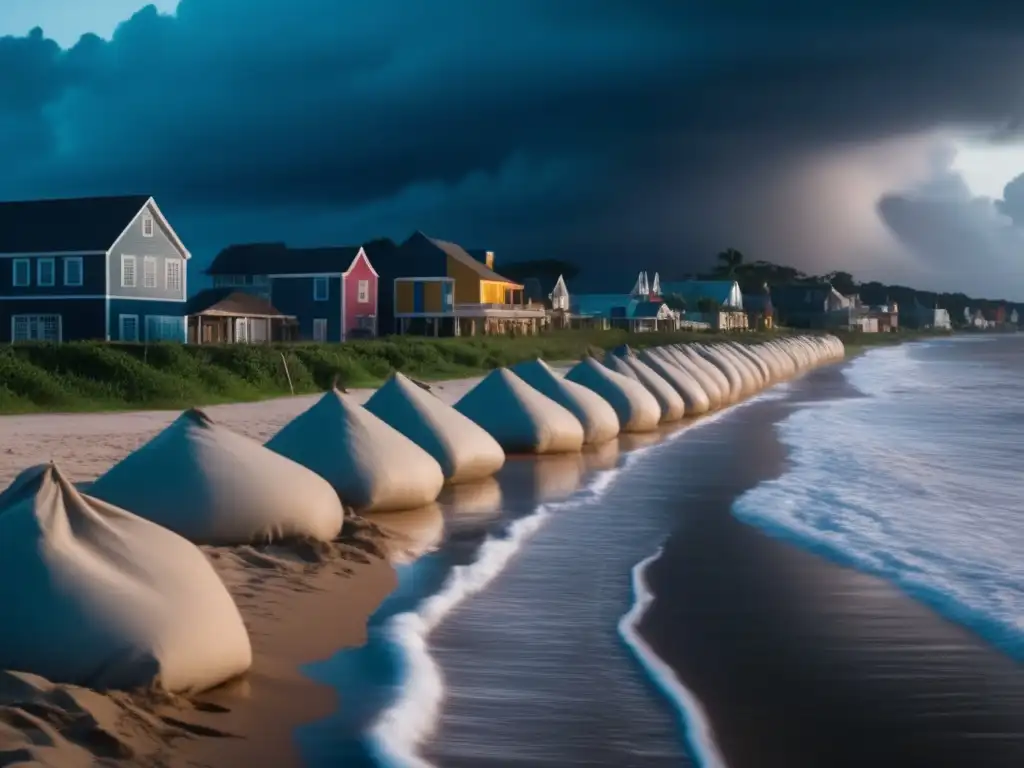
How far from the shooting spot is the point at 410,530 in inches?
451

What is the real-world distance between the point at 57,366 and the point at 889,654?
21560mm

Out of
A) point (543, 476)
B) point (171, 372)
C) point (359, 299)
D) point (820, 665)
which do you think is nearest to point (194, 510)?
point (820, 665)

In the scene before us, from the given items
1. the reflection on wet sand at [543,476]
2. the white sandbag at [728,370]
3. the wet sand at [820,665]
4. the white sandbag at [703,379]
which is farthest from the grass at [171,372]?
the wet sand at [820,665]

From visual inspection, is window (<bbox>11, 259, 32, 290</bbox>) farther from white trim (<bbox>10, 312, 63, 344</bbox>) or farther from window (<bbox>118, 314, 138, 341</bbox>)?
window (<bbox>118, 314, 138, 341</bbox>)

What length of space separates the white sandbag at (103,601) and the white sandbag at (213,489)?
298 centimetres

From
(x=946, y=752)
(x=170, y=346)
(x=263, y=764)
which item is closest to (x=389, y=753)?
(x=263, y=764)

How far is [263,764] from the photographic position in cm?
515

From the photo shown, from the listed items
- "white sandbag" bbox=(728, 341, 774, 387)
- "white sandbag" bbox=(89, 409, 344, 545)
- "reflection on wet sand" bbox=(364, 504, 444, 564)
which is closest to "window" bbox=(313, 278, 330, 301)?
"white sandbag" bbox=(728, 341, 774, 387)

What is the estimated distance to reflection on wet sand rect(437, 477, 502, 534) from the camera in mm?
12082

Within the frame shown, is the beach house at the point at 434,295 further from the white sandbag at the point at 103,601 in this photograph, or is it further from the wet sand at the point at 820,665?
the white sandbag at the point at 103,601

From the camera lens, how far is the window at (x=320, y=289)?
63.2 metres

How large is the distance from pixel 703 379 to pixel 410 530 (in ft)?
70.2

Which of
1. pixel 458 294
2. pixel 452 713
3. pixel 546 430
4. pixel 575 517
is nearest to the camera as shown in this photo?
pixel 452 713

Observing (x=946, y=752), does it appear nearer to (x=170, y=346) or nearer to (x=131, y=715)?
(x=131, y=715)
